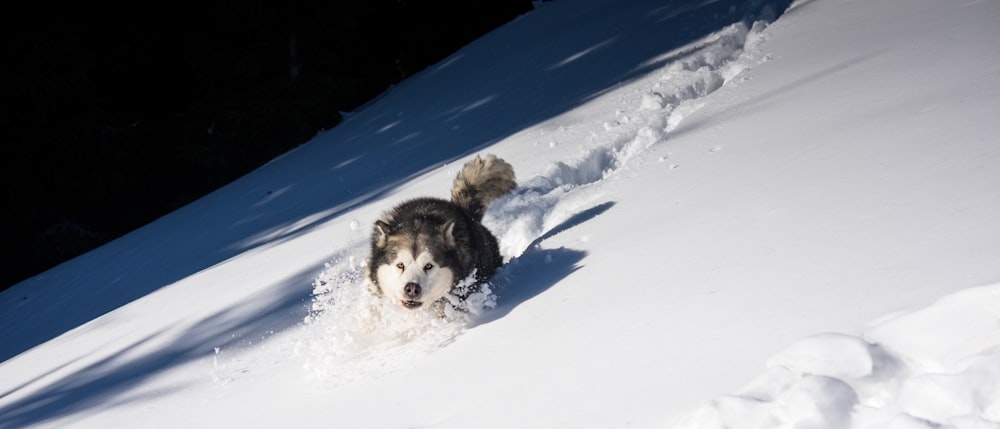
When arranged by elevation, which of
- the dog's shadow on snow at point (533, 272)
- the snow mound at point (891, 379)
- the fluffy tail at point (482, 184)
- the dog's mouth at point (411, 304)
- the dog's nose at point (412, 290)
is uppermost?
the fluffy tail at point (482, 184)

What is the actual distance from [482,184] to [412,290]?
1643mm

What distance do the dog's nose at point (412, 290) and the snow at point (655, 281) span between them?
0.24 m

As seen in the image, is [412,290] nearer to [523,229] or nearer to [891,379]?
[523,229]

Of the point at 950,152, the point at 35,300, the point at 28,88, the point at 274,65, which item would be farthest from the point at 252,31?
the point at 950,152

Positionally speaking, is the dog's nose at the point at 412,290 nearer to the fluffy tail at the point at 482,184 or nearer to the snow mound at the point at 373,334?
the snow mound at the point at 373,334

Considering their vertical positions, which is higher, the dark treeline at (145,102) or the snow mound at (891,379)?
the dark treeline at (145,102)

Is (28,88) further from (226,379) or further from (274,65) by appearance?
(226,379)

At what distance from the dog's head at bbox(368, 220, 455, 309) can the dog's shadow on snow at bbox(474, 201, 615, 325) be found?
13.5 inches

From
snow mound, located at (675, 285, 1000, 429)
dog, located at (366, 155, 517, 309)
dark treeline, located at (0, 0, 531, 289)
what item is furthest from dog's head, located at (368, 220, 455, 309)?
dark treeline, located at (0, 0, 531, 289)

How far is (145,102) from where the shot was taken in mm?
19719

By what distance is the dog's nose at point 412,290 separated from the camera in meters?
4.19

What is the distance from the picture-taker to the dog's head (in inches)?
169

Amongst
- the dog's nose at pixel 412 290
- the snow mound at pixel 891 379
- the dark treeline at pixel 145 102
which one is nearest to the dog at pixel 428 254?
the dog's nose at pixel 412 290

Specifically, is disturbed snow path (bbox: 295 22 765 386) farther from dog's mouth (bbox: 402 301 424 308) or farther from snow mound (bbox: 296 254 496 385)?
dog's mouth (bbox: 402 301 424 308)
